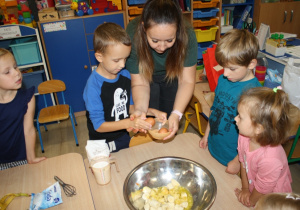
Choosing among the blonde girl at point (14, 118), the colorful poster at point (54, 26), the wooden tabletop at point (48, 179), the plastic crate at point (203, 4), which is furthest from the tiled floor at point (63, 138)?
the plastic crate at point (203, 4)

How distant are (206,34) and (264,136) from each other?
9.77ft

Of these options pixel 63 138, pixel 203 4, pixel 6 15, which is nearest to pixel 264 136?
pixel 63 138

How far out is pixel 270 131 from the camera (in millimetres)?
998

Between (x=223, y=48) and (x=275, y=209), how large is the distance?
88cm

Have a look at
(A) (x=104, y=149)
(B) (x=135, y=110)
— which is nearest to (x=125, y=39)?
(B) (x=135, y=110)

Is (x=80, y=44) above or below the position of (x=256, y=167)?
above

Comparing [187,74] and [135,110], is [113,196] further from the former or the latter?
[187,74]

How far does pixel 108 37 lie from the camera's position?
1.32m

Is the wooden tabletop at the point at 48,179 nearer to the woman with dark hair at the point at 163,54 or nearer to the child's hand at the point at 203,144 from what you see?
the woman with dark hair at the point at 163,54

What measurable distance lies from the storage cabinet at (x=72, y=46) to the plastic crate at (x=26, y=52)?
0.45ft

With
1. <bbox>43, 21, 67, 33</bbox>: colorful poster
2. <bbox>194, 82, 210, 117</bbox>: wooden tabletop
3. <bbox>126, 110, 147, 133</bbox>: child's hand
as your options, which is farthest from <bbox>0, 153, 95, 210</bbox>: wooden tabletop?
<bbox>43, 21, 67, 33</bbox>: colorful poster

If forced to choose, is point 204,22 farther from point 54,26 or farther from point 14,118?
point 14,118

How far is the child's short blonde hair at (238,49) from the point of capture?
130cm

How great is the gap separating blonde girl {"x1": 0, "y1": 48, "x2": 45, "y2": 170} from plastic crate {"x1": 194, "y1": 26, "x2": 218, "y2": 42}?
9.28 ft
